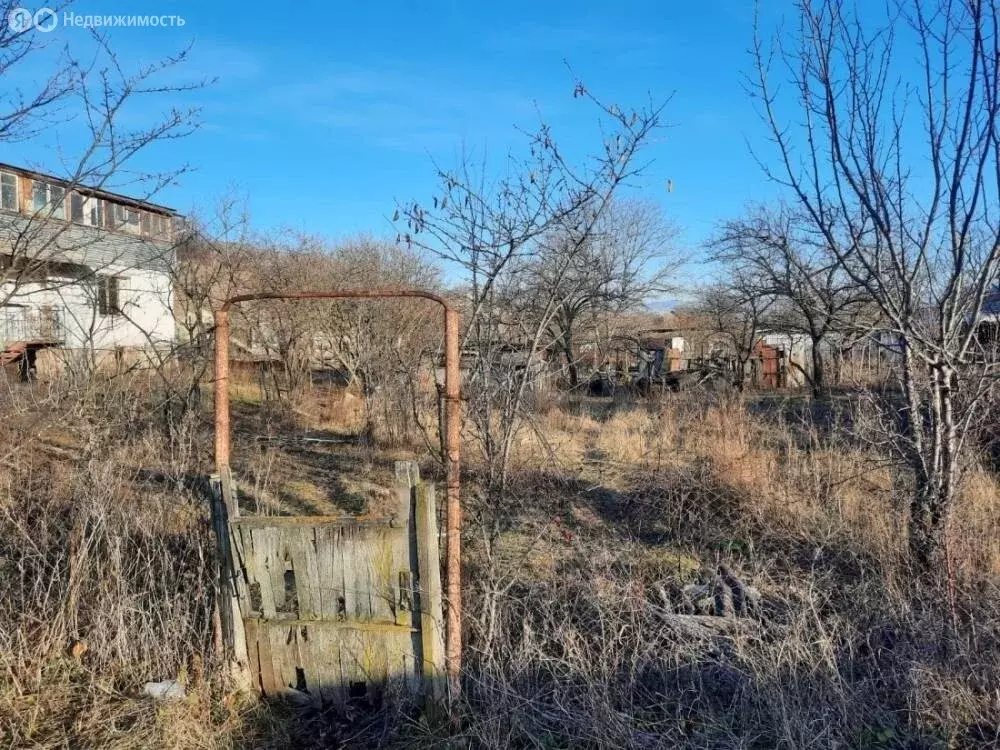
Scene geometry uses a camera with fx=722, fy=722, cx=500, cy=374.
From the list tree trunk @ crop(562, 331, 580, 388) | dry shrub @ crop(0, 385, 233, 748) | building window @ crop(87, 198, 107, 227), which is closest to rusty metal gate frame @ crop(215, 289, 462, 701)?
dry shrub @ crop(0, 385, 233, 748)

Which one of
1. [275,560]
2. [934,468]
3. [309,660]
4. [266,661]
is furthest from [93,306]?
[934,468]

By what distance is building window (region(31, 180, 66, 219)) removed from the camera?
5090 mm

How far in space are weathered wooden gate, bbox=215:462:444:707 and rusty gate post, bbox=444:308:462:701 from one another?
5cm

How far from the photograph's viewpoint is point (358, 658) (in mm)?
3180

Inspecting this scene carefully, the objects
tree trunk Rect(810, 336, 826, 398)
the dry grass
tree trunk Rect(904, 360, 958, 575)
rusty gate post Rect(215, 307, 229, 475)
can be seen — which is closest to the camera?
the dry grass

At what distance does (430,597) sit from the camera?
3.09 meters

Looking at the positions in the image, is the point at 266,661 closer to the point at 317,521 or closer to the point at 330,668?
the point at 330,668

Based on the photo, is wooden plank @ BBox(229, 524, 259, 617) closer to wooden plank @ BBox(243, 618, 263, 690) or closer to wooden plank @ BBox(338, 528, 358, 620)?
wooden plank @ BBox(243, 618, 263, 690)

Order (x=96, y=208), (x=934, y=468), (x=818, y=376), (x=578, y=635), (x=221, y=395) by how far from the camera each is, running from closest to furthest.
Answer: (x=221, y=395) < (x=578, y=635) < (x=934, y=468) < (x=96, y=208) < (x=818, y=376)

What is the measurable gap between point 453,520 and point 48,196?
4.71 meters

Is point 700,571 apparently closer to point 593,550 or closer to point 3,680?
point 593,550

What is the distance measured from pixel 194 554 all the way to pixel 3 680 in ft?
3.55

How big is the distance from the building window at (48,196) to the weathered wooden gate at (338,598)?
3151 millimetres

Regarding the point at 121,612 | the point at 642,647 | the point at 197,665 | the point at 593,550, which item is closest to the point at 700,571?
the point at 593,550
